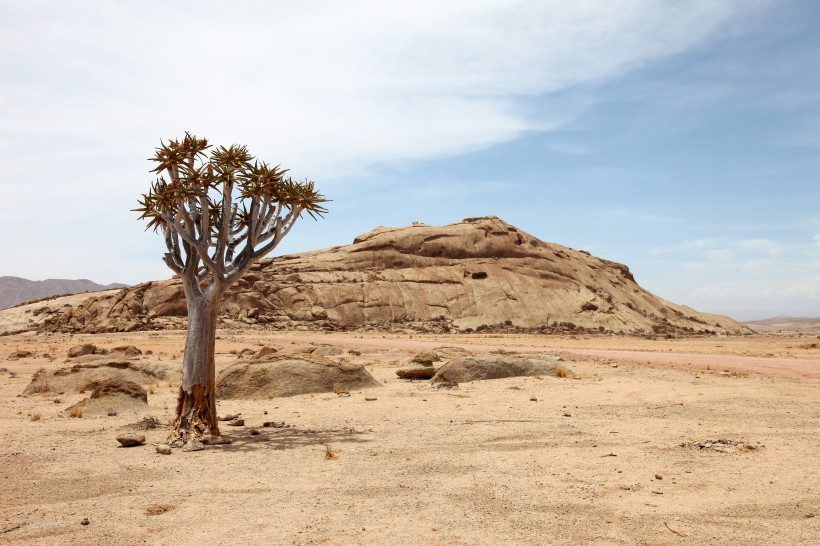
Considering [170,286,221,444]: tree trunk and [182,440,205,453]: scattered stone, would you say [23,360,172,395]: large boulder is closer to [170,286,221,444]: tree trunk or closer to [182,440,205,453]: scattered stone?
[170,286,221,444]: tree trunk

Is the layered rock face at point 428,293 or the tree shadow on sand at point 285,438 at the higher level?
the layered rock face at point 428,293

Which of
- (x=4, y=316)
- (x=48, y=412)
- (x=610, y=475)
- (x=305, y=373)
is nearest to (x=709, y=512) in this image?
(x=610, y=475)

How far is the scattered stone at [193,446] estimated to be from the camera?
403 inches

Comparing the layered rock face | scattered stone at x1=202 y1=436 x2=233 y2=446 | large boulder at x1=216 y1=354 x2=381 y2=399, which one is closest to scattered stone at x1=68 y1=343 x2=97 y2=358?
large boulder at x1=216 y1=354 x2=381 y2=399

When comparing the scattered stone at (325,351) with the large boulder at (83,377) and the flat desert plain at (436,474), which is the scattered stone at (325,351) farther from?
the flat desert plain at (436,474)

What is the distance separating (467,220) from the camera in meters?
91.1

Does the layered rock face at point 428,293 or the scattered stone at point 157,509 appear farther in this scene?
the layered rock face at point 428,293

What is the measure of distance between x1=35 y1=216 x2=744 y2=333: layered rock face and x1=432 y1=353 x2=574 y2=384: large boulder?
43716 mm

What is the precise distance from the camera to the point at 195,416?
11.0 m

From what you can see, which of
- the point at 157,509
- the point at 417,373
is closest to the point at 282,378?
the point at 417,373

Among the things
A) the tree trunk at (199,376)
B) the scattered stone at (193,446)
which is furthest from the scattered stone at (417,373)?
the scattered stone at (193,446)

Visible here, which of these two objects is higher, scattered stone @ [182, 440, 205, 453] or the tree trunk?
the tree trunk

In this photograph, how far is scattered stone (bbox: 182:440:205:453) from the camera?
33.6 ft

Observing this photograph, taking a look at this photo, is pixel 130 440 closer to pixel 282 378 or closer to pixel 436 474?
pixel 436 474
